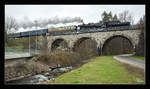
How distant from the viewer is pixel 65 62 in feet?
37.2

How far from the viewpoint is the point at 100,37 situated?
16.1 m

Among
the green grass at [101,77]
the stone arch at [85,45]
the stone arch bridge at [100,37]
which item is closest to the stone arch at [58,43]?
the stone arch bridge at [100,37]

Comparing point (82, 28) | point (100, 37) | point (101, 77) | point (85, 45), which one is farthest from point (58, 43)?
point (101, 77)

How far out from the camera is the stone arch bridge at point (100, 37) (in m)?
13.8

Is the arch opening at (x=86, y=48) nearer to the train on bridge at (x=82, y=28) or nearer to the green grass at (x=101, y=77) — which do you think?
the train on bridge at (x=82, y=28)

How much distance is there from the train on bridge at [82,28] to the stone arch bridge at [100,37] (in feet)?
1.75

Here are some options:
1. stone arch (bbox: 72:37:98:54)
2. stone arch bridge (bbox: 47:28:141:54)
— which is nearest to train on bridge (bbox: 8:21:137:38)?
stone arch bridge (bbox: 47:28:141:54)

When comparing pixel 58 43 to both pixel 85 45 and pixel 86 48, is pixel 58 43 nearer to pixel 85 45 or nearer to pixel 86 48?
pixel 85 45

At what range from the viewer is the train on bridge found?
49.6ft

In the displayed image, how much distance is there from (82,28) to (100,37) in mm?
3219

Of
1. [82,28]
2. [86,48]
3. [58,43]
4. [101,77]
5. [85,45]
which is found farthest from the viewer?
[58,43]
